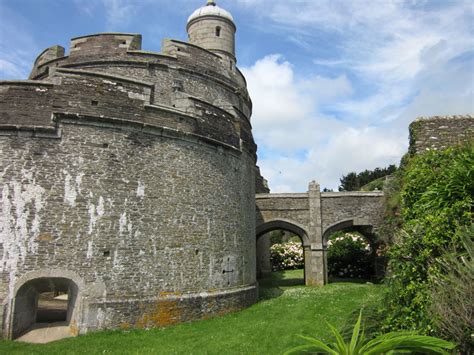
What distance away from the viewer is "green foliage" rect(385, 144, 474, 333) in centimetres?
634

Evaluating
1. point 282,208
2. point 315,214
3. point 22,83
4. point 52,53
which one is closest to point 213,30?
point 52,53

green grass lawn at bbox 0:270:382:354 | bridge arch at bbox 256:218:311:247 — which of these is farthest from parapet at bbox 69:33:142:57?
bridge arch at bbox 256:218:311:247

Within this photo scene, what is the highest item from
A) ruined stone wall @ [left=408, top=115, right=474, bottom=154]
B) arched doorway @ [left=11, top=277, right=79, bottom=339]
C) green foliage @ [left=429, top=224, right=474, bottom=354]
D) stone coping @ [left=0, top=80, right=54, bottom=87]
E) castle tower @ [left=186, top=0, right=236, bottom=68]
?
castle tower @ [left=186, top=0, right=236, bottom=68]

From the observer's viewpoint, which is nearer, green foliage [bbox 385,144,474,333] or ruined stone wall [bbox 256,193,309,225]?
green foliage [bbox 385,144,474,333]

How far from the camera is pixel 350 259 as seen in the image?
2580cm

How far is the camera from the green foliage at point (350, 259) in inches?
992

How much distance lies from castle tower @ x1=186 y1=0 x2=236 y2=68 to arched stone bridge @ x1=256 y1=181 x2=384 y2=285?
8297 mm

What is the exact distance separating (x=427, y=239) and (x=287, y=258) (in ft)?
83.8

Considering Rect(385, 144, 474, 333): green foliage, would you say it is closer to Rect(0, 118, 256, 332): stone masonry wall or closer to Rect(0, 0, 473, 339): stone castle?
Rect(0, 118, 256, 332): stone masonry wall

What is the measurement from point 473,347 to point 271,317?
295 inches

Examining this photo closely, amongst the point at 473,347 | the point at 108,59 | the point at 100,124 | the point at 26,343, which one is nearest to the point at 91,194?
the point at 100,124

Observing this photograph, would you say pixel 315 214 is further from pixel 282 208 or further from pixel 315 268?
pixel 315 268

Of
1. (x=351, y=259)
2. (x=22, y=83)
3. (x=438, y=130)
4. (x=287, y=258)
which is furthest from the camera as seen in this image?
(x=287, y=258)

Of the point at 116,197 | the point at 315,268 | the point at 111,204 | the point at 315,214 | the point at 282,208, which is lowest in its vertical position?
the point at 315,268
